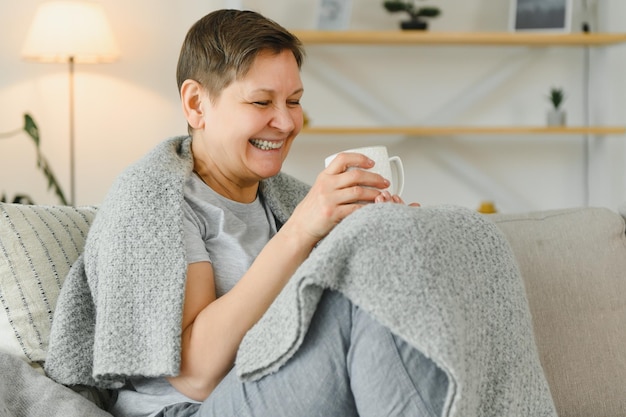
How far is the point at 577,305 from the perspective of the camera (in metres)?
A: 1.65

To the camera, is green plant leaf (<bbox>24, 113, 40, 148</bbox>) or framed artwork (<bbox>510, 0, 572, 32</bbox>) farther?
framed artwork (<bbox>510, 0, 572, 32</bbox>)

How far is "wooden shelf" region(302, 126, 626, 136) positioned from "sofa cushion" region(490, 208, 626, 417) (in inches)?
74.2

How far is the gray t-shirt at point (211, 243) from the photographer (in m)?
1.41

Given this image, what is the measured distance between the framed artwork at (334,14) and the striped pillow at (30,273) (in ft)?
7.45

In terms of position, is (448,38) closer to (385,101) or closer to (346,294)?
(385,101)

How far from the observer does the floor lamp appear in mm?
3217

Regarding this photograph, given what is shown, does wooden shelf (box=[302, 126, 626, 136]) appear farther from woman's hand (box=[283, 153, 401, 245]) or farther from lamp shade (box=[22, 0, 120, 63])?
woman's hand (box=[283, 153, 401, 245])

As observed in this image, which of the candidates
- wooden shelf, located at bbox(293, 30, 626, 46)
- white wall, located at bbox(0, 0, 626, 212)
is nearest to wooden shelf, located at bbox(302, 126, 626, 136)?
white wall, located at bbox(0, 0, 626, 212)

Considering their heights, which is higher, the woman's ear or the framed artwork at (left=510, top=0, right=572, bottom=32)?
the framed artwork at (left=510, top=0, right=572, bottom=32)

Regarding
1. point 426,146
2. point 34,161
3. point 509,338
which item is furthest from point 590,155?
point 509,338

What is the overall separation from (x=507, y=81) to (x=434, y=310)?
3012 millimetres

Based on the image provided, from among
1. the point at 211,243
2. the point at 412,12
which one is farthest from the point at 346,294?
the point at 412,12

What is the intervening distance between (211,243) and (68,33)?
6.48ft

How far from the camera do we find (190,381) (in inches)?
53.1
